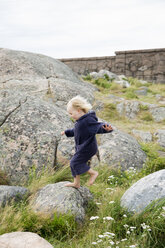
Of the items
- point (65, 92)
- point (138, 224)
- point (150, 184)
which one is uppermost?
point (65, 92)

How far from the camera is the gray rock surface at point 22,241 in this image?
2.56 metres

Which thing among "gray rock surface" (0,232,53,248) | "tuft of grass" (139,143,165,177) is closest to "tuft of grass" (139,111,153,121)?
"tuft of grass" (139,143,165,177)

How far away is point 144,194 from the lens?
3361mm

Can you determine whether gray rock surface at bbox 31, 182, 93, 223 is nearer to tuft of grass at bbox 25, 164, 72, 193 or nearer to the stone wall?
tuft of grass at bbox 25, 164, 72, 193

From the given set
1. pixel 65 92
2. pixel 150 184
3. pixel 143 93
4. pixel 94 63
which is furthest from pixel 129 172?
pixel 94 63

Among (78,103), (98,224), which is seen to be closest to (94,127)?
(78,103)

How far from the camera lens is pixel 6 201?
354cm

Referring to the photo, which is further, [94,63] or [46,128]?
[94,63]

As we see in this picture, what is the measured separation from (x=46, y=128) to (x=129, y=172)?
63.0 inches

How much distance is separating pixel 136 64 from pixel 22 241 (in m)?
16.0

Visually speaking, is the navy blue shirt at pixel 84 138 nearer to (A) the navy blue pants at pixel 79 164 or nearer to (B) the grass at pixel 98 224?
(A) the navy blue pants at pixel 79 164

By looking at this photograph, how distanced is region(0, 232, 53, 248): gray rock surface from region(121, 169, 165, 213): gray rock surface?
3.66ft

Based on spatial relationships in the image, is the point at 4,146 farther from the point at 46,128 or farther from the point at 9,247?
the point at 9,247

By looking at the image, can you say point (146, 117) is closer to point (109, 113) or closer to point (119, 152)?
point (109, 113)
